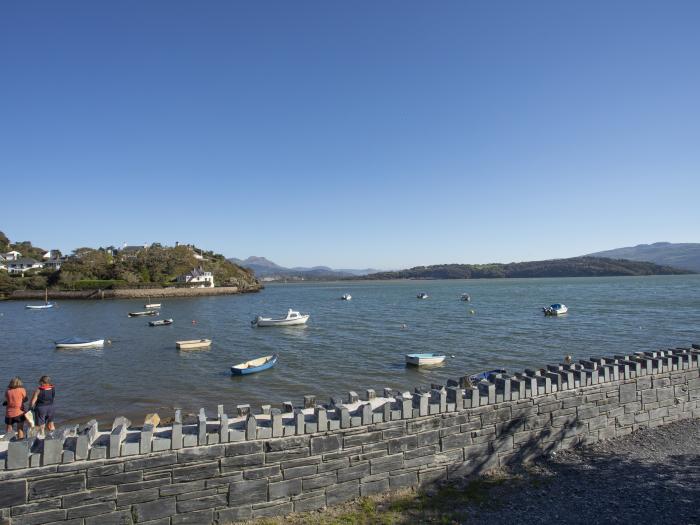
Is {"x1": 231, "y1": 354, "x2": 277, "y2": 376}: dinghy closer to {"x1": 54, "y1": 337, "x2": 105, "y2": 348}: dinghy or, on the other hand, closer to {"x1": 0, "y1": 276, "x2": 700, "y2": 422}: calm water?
{"x1": 0, "y1": 276, "x2": 700, "y2": 422}: calm water

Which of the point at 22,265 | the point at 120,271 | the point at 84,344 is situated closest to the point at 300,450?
the point at 84,344

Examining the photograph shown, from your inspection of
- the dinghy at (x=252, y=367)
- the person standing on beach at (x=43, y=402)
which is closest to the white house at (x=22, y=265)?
the dinghy at (x=252, y=367)

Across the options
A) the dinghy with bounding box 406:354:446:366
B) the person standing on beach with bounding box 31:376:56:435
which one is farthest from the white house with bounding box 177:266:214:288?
the person standing on beach with bounding box 31:376:56:435

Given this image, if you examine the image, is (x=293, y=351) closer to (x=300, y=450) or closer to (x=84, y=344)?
(x=84, y=344)

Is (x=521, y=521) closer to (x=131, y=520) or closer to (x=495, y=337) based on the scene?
(x=131, y=520)

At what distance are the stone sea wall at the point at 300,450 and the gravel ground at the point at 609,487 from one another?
1.54 ft

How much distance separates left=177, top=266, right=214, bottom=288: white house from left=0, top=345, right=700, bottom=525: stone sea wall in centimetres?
12165

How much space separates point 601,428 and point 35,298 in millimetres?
120676

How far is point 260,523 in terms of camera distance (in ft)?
24.5

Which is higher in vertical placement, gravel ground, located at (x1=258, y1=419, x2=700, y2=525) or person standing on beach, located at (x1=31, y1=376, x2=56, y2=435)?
person standing on beach, located at (x1=31, y1=376, x2=56, y2=435)

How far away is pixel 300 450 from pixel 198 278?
125769 millimetres

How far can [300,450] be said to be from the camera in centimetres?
775

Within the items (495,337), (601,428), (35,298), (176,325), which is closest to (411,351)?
(495,337)

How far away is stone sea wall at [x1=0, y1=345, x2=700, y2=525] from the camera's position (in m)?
6.40
